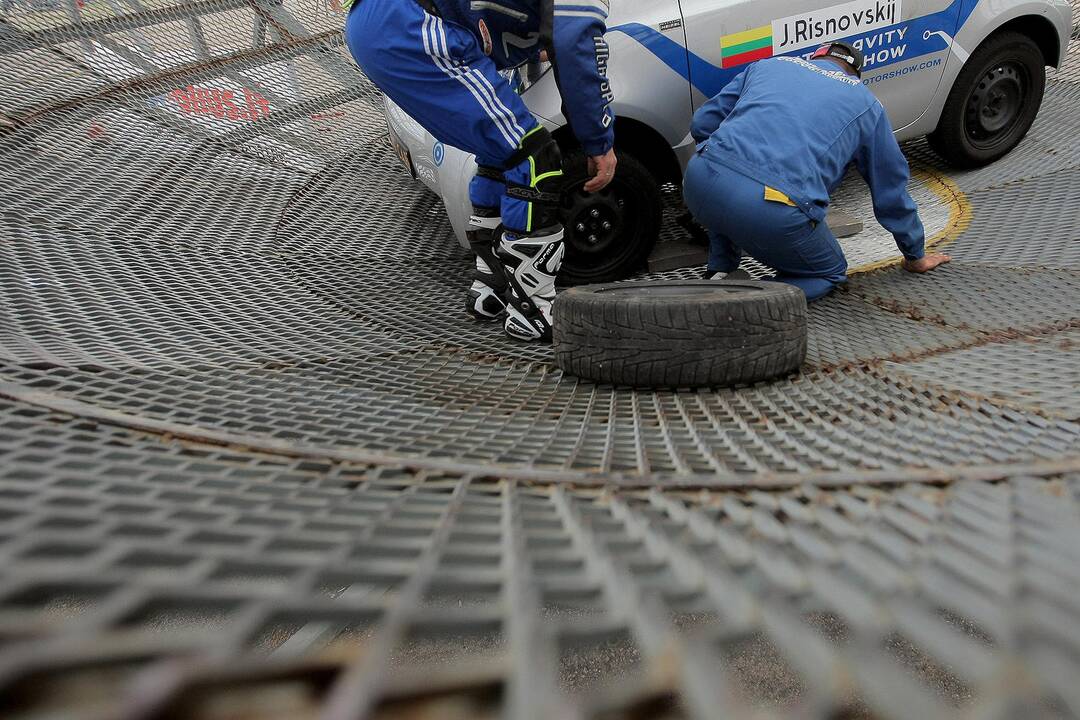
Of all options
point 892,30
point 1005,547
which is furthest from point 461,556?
point 892,30

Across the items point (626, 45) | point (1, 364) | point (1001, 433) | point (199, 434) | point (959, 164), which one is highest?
point (626, 45)

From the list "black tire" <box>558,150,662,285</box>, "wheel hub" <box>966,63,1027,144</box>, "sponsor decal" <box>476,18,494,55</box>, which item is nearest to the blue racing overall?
"black tire" <box>558,150,662,285</box>

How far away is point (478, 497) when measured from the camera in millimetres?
1079

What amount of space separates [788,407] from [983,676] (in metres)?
1.38

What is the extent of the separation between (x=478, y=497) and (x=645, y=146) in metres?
2.69

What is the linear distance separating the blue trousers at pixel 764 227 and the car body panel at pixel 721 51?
51cm

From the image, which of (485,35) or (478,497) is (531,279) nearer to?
(485,35)

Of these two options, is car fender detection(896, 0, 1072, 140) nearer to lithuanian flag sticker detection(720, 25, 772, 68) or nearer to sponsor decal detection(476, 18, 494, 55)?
lithuanian flag sticker detection(720, 25, 772, 68)

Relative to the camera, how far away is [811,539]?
2.89ft

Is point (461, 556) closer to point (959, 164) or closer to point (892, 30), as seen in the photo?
point (892, 30)

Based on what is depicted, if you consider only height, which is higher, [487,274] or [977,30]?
[977,30]

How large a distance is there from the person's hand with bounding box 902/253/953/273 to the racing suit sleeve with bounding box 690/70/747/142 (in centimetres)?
112

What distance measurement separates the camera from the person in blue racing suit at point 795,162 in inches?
106

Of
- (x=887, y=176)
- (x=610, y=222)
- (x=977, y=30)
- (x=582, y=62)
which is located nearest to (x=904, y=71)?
(x=977, y=30)
